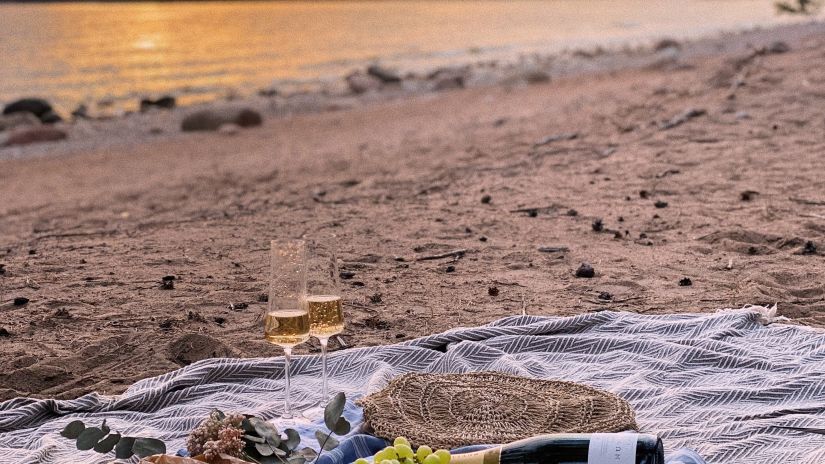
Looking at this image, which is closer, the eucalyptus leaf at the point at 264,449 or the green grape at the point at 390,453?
the green grape at the point at 390,453

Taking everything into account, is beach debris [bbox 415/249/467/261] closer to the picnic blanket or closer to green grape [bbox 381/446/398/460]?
the picnic blanket

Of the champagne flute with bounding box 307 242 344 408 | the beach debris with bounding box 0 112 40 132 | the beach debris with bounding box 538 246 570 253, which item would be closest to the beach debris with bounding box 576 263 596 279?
the beach debris with bounding box 538 246 570 253

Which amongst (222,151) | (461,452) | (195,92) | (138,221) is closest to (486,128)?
(222,151)

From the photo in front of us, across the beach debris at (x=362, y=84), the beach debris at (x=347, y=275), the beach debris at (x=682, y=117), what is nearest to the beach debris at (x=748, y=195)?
the beach debris at (x=682, y=117)

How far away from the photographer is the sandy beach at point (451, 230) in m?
6.30

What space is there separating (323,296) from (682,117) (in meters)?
9.08

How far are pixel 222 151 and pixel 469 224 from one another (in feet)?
35.5

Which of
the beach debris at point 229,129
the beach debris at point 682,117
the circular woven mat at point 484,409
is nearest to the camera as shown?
the circular woven mat at point 484,409

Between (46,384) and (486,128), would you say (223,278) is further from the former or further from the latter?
(486,128)

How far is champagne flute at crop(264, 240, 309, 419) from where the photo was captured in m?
4.06

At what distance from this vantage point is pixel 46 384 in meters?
5.47

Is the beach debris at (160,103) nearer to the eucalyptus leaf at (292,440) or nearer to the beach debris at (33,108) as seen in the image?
the beach debris at (33,108)

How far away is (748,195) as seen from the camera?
29.1 feet

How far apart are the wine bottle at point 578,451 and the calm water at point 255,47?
30.3 m
